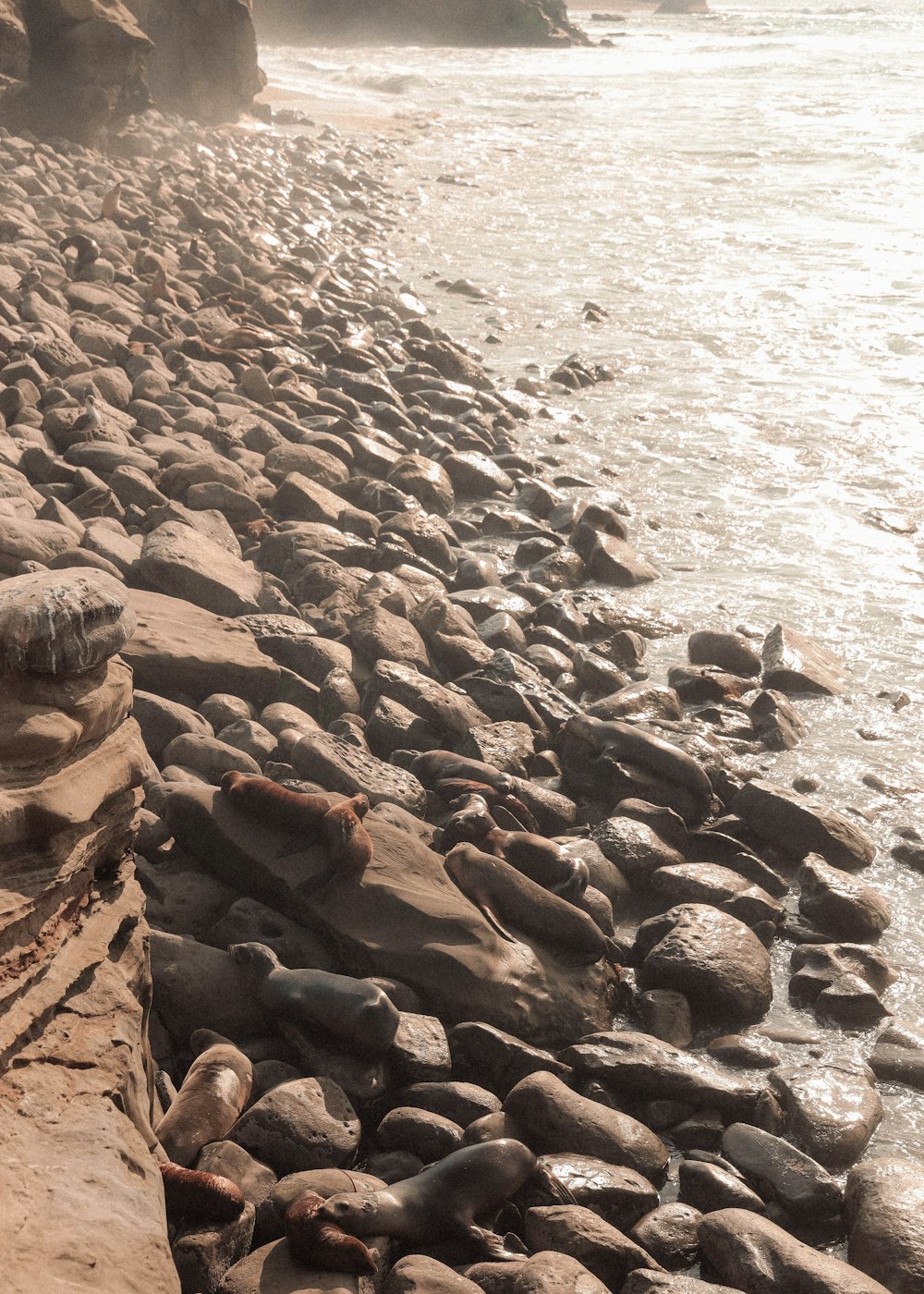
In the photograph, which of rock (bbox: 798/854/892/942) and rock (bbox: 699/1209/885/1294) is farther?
rock (bbox: 798/854/892/942)

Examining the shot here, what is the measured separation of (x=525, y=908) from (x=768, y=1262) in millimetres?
1332

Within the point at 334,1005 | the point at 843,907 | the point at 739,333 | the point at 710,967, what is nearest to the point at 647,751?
the point at 843,907

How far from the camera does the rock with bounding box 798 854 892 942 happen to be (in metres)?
4.36

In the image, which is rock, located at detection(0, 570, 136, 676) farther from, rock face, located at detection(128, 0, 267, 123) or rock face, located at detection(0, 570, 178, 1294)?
rock face, located at detection(128, 0, 267, 123)

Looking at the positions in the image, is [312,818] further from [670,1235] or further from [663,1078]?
[670,1235]

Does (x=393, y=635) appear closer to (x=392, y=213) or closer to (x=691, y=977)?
(x=691, y=977)

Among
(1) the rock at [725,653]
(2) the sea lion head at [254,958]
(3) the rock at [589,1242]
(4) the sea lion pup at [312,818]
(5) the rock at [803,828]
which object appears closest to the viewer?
(3) the rock at [589,1242]

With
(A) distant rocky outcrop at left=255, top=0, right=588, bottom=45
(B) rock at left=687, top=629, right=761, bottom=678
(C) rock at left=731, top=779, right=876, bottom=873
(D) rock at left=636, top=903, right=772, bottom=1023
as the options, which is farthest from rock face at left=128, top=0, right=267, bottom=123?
(A) distant rocky outcrop at left=255, top=0, right=588, bottom=45

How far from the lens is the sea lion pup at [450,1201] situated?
271 centimetres

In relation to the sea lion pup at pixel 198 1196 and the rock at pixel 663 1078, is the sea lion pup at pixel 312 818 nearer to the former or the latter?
the rock at pixel 663 1078

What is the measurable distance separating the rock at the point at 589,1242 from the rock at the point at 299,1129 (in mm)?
484

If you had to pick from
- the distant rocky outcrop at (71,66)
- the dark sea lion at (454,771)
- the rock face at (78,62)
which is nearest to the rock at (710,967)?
the dark sea lion at (454,771)

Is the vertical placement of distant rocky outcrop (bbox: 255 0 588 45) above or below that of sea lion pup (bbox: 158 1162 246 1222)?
above

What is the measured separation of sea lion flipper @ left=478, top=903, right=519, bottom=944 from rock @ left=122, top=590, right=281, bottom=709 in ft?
4.77
